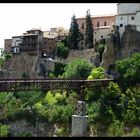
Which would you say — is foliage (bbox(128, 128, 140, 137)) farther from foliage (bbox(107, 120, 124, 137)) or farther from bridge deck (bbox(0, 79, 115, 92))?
bridge deck (bbox(0, 79, 115, 92))

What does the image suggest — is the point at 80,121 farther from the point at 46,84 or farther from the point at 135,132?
the point at 135,132

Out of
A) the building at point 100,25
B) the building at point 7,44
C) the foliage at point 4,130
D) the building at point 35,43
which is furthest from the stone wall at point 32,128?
Answer: the building at point 7,44

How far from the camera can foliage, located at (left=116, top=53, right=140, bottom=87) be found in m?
27.4

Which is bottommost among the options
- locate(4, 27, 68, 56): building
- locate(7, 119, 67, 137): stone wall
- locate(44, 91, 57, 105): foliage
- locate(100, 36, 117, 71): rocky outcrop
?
locate(7, 119, 67, 137): stone wall

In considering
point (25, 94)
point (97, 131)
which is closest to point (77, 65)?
point (25, 94)

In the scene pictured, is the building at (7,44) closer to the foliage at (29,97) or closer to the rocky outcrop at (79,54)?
the rocky outcrop at (79,54)

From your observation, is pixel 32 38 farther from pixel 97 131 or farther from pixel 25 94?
pixel 97 131

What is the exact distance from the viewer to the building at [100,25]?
38.4m

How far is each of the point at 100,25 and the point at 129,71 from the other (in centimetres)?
1609

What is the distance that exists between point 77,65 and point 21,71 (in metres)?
9.57

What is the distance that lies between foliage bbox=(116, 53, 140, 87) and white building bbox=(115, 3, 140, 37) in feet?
19.3

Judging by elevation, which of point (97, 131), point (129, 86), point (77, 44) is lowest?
point (97, 131)

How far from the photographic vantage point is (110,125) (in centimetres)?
2525

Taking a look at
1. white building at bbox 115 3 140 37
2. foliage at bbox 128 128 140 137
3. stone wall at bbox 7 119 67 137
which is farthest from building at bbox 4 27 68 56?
foliage at bbox 128 128 140 137
